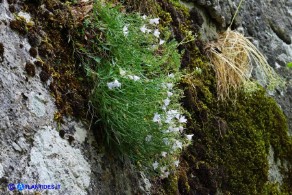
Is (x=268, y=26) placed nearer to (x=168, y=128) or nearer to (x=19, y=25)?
(x=168, y=128)

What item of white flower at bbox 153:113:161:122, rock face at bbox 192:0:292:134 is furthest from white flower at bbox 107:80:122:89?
rock face at bbox 192:0:292:134

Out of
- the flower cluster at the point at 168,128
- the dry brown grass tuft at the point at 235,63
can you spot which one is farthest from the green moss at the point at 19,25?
the dry brown grass tuft at the point at 235,63

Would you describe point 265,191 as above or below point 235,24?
below

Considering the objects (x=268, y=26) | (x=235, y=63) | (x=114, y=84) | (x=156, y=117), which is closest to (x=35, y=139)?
(x=114, y=84)

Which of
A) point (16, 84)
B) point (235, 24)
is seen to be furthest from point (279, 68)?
point (16, 84)

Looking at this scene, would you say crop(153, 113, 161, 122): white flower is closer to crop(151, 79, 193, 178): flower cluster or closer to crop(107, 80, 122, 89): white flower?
crop(151, 79, 193, 178): flower cluster

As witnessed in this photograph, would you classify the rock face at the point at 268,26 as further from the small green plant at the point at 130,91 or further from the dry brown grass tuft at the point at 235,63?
the small green plant at the point at 130,91

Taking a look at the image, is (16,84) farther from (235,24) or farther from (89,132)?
(235,24)
